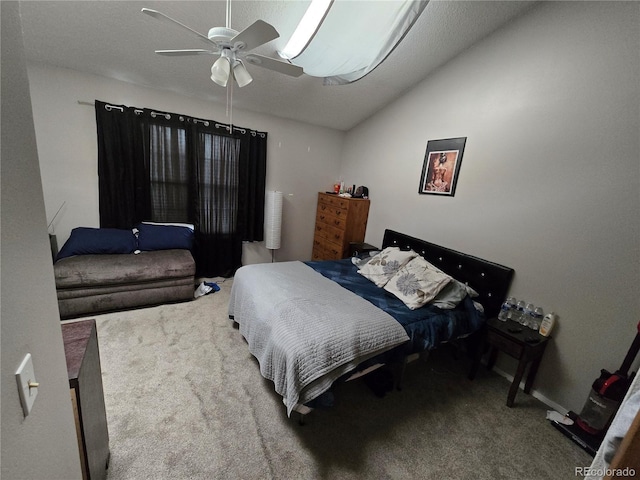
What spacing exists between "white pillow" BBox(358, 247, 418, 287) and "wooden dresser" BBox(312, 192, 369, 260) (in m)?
0.94

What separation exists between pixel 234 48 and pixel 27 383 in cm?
180

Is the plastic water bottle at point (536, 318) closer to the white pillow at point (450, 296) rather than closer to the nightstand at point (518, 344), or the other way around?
the nightstand at point (518, 344)

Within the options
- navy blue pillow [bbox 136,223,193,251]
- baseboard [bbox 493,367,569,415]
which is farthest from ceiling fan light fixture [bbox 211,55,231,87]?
baseboard [bbox 493,367,569,415]

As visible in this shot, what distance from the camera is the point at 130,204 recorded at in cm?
297

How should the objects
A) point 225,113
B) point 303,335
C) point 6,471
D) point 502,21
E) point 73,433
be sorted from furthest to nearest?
1. point 225,113
2. point 502,21
3. point 303,335
4. point 73,433
5. point 6,471

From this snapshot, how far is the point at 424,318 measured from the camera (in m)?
1.87

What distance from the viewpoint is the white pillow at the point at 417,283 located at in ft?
6.63

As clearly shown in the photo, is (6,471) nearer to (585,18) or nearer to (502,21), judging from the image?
(585,18)

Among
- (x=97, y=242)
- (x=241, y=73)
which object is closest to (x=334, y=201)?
(x=241, y=73)

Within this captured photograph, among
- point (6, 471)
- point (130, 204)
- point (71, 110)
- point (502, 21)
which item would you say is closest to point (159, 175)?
point (130, 204)

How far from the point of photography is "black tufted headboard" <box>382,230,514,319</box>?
2.14 metres

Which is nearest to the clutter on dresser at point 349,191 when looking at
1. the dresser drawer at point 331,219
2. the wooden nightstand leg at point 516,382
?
the dresser drawer at point 331,219

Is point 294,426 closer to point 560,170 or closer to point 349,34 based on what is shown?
point 560,170

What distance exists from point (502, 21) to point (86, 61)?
12.6 ft
